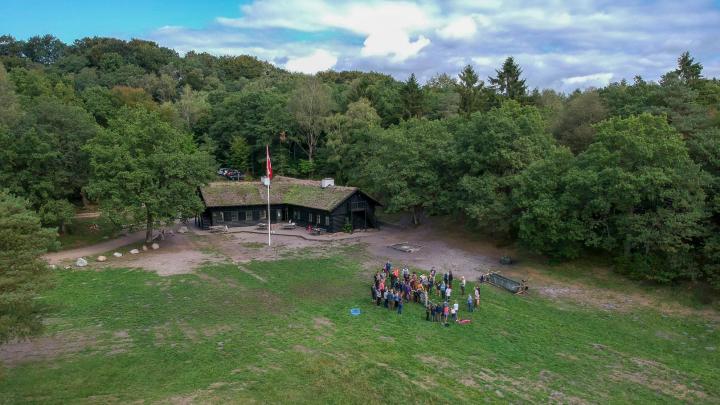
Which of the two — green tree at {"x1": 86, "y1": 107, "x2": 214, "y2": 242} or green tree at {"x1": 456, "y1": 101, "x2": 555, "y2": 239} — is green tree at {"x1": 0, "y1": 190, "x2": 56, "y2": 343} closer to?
green tree at {"x1": 86, "y1": 107, "x2": 214, "y2": 242}

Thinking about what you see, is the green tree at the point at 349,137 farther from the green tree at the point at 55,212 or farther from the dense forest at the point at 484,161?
the green tree at the point at 55,212

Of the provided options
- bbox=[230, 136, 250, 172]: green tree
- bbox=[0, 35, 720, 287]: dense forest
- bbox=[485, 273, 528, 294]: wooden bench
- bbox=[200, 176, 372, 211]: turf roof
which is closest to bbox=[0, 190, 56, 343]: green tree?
bbox=[0, 35, 720, 287]: dense forest

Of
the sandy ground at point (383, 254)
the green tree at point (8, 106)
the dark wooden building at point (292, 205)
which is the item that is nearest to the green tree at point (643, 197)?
the sandy ground at point (383, 254)

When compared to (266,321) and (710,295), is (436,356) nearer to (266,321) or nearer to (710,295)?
(266,321)

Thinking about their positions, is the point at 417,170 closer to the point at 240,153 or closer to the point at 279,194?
the point at 279,194

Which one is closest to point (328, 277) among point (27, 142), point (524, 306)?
point (524, 306)

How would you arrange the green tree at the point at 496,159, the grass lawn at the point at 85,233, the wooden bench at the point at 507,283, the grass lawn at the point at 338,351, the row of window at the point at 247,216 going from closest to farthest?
the grass lawn at the point at 338,351 < the wooden bench at the point at 507,283 < the green tree at the point at 496,159 < the grass lawn at the point at 85,233 < the row of window at the point at 247,216

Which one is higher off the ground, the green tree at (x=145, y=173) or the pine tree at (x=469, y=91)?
the pine tree at (x=469, y=91)
